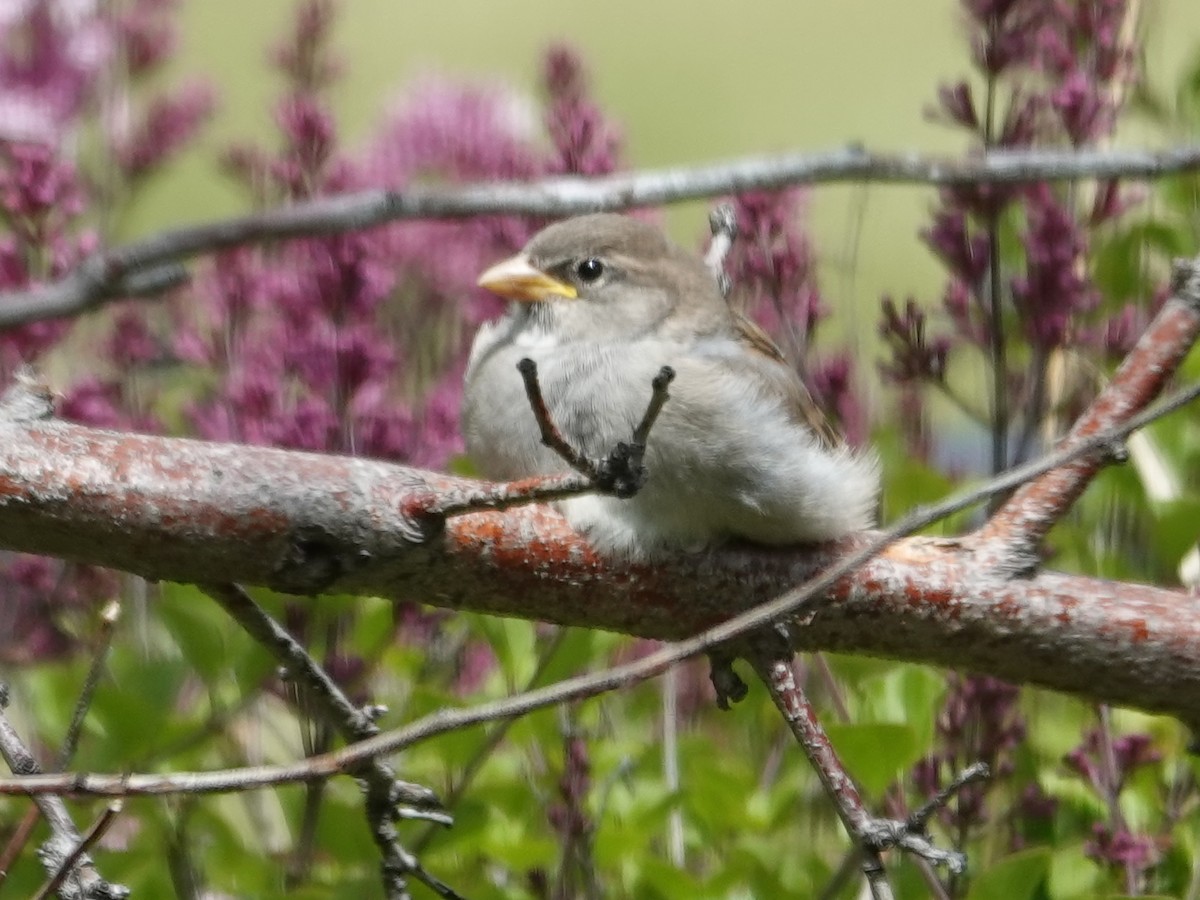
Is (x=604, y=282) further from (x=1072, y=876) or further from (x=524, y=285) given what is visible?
(x=1072, y=876)

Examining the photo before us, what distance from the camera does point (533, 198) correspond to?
125 centimetres

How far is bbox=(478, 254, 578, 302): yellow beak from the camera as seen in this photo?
6.91 feet

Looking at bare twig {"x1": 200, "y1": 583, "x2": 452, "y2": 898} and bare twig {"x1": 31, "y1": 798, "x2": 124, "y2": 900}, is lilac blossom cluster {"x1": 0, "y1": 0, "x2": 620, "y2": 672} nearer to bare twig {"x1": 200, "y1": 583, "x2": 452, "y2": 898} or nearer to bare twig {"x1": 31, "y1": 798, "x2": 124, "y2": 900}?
bare twig {"x1": 200, "y1": 583, "x2": 452, "y2": 898}

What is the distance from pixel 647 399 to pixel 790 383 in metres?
0.18

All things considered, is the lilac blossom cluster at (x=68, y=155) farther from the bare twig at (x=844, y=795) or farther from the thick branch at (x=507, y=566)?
the bare twig at (x=844, y=795)

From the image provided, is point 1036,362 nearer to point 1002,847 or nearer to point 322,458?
point 1002,847

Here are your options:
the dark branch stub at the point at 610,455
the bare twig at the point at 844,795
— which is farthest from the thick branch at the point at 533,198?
the bare twig at the point at 844,795

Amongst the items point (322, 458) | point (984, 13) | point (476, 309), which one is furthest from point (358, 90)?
point (322, 458)

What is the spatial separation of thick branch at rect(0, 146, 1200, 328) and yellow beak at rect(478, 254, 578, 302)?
0.75 meters

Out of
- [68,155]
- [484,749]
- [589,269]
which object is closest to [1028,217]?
[589,269]

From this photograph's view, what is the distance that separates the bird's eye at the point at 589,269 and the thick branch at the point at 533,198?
759mm

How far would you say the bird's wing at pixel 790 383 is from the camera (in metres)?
1.87

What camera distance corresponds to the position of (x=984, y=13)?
6.70 ft

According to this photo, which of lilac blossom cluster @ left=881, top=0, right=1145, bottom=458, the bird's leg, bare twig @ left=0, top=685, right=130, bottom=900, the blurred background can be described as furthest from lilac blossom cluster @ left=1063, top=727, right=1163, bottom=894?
the blurred background
